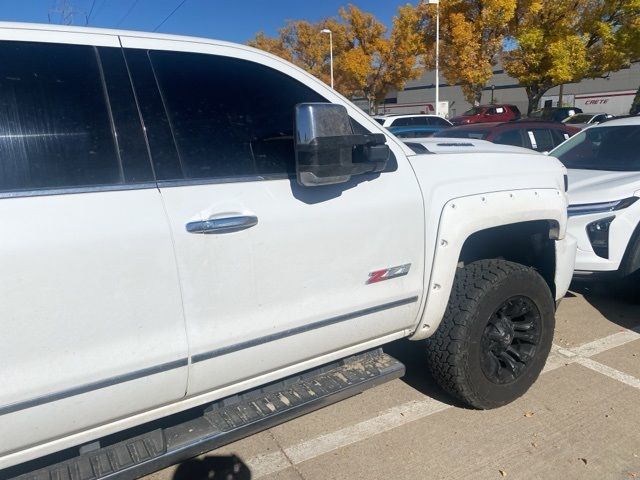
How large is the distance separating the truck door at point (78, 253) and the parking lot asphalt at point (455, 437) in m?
1.04

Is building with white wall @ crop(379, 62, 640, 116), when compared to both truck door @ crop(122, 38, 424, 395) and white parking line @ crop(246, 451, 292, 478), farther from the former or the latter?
white parking line @ crop(246, 451, 292, 478)

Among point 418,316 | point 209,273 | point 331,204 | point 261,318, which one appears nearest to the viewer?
point 209,273

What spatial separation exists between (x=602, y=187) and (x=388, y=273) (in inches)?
124

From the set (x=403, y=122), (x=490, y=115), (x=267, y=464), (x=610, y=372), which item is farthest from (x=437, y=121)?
(x=267, y=464)

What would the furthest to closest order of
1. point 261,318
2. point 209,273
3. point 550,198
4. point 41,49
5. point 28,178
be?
point 550,198 → point 261,318 → point 209,273 → point 41,49 → point 28,178

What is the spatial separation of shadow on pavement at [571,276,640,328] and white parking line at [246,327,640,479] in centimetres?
60

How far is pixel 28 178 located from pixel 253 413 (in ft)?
4.40

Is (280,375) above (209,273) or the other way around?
the other way around

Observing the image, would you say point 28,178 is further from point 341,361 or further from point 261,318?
point 341,361

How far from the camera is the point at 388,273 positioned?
2.63m

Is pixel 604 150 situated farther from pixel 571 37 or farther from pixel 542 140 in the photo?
pixel 571 37

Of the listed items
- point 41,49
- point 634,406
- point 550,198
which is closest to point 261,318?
point 41,49

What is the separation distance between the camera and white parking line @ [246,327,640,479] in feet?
9.39

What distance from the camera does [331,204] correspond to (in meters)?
2.41
